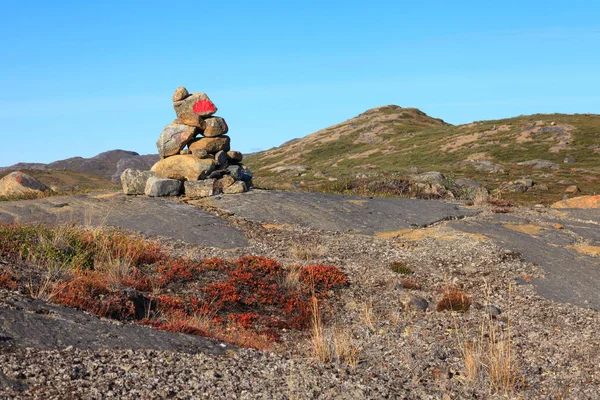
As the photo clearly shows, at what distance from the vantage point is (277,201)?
2514 cm

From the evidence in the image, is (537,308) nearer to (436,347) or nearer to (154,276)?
(436,347)

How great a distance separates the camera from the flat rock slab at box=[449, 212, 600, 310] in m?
14.6

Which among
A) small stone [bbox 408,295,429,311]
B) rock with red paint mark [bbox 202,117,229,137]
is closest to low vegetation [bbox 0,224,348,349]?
small stone [bbox 408,295,429,311]

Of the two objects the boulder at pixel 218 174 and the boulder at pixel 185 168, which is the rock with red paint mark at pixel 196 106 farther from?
the boulder at pixel 218 174

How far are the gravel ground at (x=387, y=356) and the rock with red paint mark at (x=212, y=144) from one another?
29.2 ft

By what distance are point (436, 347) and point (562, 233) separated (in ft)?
42.7

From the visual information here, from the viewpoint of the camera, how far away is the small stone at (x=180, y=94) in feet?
88.3

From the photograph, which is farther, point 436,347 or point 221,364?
point 436,347

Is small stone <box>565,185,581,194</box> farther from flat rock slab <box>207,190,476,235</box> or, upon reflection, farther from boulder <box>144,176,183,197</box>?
boulder <box>144,176,183,197</box>

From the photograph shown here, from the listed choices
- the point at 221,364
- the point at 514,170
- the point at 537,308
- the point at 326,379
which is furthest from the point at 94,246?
the point at 514,170

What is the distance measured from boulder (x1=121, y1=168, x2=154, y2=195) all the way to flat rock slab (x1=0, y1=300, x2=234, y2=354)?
681 inches

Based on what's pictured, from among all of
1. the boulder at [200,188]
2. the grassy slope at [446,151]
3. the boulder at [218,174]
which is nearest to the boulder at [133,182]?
the boulder at [200,188]


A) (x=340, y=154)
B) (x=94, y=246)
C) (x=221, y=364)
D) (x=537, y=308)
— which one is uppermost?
(x=340, y=154)

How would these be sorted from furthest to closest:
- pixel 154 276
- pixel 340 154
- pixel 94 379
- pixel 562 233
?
pixel 340 154
pixel 562 233
pixel 154 276
pixel 94 379
